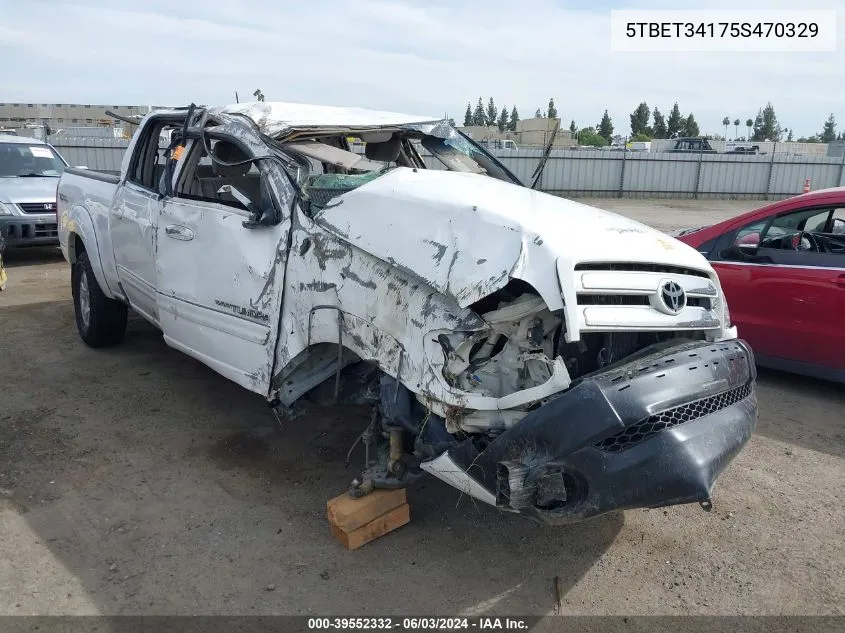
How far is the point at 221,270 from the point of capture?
3.87 m

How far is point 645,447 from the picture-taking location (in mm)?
2508

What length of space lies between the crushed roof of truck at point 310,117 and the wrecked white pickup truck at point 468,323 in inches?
1.0

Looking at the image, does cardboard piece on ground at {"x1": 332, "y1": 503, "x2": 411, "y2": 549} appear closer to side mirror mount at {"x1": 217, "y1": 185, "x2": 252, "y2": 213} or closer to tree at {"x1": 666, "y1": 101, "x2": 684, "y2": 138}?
side mirror mount at {"x1": 217, "y1": 185, "x2": 252, "y2": 213}

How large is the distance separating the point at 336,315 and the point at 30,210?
8.48 metres

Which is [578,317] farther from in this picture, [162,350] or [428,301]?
[162,350]

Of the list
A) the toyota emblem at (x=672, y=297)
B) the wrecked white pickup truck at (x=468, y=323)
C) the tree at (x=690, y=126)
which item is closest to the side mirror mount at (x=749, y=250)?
the wrecked white pickup truck at (x=468, y=323)

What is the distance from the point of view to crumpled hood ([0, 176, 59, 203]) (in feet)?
32.1

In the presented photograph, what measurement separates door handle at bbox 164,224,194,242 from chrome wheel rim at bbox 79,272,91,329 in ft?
6.58

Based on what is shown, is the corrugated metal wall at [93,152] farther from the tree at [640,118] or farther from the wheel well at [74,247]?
the tree at [640,118]

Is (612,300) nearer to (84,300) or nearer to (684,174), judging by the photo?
(84,300)

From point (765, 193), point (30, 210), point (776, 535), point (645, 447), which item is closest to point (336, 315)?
point (645, 447)

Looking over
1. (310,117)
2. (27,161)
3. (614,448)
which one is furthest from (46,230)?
(614,448)

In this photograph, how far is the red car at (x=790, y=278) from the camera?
197 inches

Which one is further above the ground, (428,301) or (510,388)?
(428,301)
